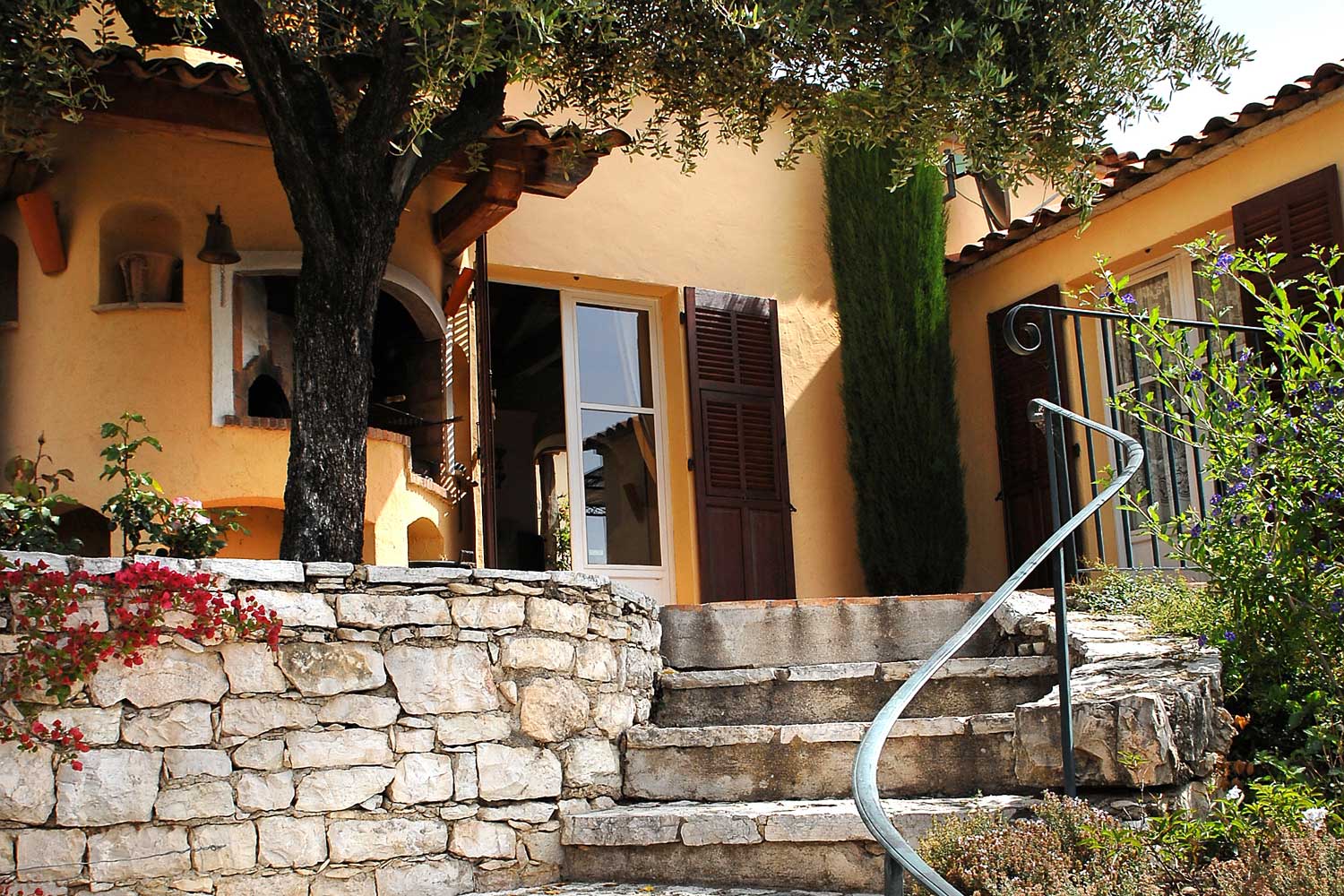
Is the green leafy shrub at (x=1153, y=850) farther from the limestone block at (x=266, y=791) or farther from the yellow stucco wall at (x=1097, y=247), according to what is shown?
the yellow stucco wall at (x=1097, y=247)

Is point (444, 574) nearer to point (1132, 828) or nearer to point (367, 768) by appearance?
point (367, 768)

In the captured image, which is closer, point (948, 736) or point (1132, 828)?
point (1132, 828)

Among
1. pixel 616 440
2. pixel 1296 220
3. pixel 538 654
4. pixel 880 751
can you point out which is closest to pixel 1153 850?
pixel 880 751

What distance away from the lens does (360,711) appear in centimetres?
425

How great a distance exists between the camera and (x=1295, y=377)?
4.33m

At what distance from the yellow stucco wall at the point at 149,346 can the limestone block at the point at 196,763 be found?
224 centimetres

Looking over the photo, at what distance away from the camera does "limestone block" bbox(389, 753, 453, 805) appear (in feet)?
14.0

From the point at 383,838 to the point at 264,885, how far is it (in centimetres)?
38

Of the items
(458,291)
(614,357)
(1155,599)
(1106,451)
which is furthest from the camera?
(614,357)

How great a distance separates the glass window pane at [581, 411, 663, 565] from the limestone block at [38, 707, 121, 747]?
4245 mm

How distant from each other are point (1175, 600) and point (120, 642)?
3692 millimetres

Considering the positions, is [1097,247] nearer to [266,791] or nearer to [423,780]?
[423,780]

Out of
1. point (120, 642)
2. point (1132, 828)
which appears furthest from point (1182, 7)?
A: point (120, 642)

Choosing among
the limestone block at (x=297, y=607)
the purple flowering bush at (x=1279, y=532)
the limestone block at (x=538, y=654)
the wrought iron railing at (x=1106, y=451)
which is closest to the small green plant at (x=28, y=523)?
the limestone block at (x=297, y=607)
